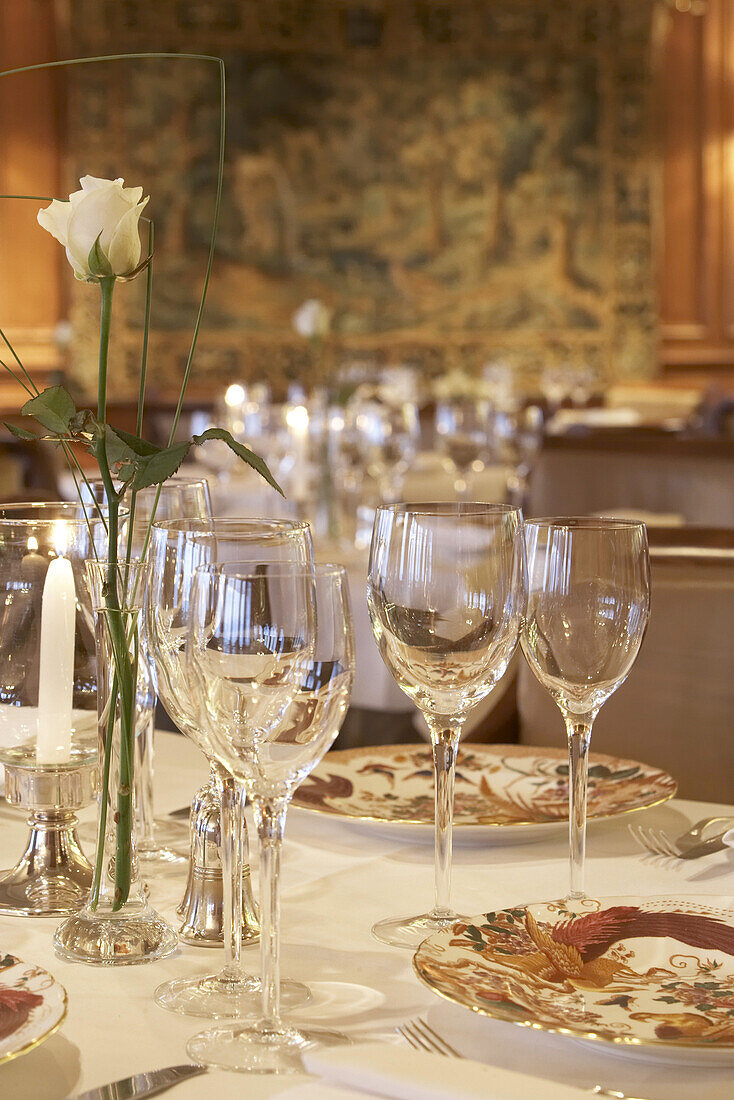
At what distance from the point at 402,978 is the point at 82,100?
9904 mm

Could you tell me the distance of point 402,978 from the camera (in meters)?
0.80

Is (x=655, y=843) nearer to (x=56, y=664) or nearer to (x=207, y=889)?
(x=207, y=889)

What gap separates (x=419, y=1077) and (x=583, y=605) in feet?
1.19

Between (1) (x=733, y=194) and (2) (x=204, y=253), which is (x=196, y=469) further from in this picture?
(1) (x=733, y=194)

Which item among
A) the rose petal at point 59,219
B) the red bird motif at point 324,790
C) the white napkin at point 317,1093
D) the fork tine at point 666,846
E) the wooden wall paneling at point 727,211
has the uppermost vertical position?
the wooden wall paneling at point 727,211

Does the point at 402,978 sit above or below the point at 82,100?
below

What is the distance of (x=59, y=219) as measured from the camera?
833 millimetres

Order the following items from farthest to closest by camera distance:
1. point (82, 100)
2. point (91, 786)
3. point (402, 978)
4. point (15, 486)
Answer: point (82, 100)
point (15, 486)
point (91, 786)
point (402, 978)

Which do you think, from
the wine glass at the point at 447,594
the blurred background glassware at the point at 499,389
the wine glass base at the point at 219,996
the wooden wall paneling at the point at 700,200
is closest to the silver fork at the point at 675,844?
the wine glass at the point at 447,594

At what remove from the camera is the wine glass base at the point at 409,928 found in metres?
0.86

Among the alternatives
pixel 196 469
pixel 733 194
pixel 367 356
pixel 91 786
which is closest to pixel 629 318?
pixel 733 194

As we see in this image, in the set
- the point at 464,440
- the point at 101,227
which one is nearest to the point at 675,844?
the point at 101,227

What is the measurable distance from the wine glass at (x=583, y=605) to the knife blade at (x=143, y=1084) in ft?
1.05

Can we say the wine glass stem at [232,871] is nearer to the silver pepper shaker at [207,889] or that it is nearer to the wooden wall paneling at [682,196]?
the silver pepper shaker at [207,889]
